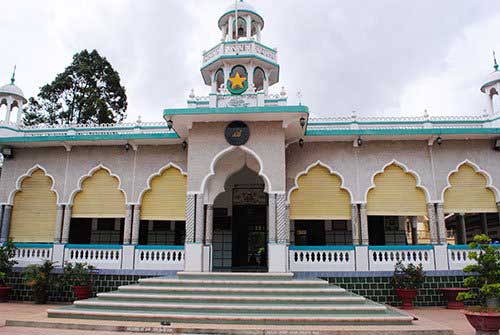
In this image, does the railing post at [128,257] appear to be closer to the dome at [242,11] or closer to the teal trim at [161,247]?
the teal trim at [161,247]

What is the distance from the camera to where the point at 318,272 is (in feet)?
29.5

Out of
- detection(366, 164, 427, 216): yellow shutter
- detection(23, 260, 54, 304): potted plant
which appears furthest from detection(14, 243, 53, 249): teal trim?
detection(366, 164, 427, 216): yellow shutter

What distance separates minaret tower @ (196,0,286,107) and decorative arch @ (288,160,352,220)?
2139mm

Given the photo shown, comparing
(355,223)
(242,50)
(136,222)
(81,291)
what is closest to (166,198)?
(136,222)

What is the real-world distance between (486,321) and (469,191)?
5316 mm

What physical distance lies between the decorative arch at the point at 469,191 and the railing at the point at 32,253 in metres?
10.3

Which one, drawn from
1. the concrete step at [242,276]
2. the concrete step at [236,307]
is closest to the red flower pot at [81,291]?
the concrete step at [236,307]

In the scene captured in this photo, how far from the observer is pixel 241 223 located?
1153 centimetres

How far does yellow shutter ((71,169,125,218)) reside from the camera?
10.5 metres

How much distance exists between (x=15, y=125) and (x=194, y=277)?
7.63 metres

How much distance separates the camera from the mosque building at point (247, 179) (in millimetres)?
9031

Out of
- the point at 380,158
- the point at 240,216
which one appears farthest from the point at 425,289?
the point at 240,216

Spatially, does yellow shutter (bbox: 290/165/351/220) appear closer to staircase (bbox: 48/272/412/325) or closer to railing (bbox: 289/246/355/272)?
railing (bbox: 289/246/355/272)

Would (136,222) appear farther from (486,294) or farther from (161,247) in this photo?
(486,294)
